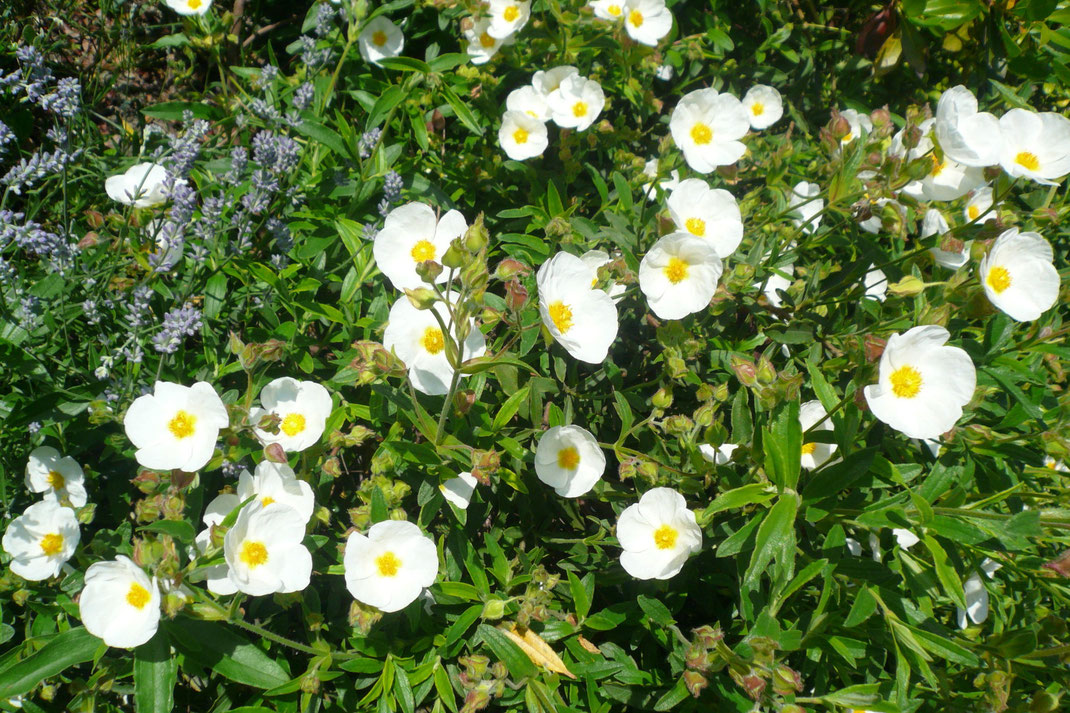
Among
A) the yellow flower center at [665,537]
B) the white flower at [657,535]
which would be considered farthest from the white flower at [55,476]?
the yellow flower center at [665,537]

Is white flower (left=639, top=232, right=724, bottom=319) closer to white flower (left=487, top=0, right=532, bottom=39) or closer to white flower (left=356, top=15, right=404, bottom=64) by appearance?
white flower (left=487, top=0, right=532, bottom=39)

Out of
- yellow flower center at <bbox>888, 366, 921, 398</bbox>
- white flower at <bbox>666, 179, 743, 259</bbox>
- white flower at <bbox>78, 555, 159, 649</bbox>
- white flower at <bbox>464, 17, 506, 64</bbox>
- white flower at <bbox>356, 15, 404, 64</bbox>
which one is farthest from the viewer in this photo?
white flower at <bbox>356, 15, 404, 64</bbox>

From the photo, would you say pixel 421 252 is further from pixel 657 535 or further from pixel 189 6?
pixel 189 6

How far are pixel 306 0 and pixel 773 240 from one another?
99.1 inches

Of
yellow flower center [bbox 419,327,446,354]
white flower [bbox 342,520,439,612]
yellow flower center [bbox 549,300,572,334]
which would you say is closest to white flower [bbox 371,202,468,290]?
yellow flower center [bbox 419,327,446,354]

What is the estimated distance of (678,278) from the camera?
2180 mm

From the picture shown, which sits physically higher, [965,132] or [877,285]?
[965,132]

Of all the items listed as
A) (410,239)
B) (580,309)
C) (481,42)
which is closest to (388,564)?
(580,309)

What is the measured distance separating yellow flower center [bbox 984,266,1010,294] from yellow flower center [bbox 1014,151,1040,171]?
455 millimetres

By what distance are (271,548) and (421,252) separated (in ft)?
3.28

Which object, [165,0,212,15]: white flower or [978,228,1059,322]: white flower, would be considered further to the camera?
[165,0,212,15]: white flower

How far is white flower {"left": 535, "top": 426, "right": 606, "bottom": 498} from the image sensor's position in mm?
2098

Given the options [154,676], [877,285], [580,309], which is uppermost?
[580,309]

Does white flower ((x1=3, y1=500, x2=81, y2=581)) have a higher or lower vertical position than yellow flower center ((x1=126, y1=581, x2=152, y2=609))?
lower
